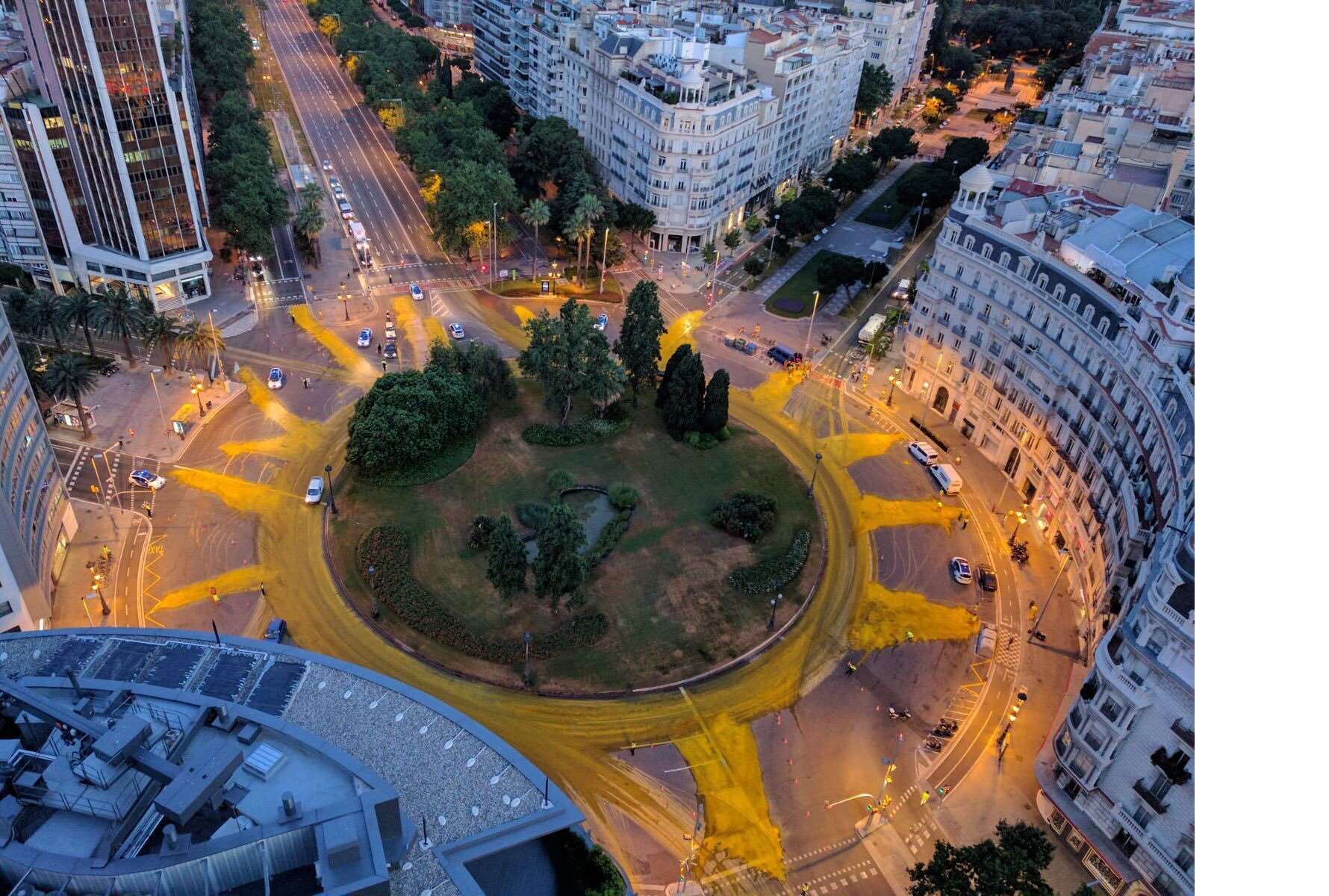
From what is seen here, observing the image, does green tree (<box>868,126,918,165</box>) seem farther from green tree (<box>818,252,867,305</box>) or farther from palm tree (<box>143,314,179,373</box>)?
palm tree (<box>143,314,179,373</box>)

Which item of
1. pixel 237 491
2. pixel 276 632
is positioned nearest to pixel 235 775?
pixel 276 632

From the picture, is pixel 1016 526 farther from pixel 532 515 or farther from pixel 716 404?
pixel 532 515

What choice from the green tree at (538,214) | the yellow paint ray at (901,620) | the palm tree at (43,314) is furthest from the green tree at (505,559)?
the green tree at (538,214)

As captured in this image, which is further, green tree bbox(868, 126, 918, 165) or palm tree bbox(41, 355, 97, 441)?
green tree bbox(868, 126, 918, 165)

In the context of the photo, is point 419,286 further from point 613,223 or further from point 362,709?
point 362,709

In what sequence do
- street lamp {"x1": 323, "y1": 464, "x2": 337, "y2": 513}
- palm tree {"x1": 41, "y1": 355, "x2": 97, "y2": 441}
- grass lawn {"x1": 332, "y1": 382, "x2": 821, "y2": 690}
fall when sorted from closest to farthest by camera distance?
grass lawn {"x1": 332, "y1": 382, "x2": 821, "y2": 690}
palm tree {"x1": 41, "y1": 355, "x2": 97, "y2": 441}
street lamp {"x1": 323, "y1": 464, "x2": 337, "y2": 513}

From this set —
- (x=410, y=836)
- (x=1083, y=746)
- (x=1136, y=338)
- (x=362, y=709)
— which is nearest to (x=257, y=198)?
(x=362, y=709)

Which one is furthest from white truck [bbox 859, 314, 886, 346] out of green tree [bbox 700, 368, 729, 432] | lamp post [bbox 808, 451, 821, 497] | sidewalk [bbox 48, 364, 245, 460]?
sidewalk [bbox 48, 364, 245, 460]
